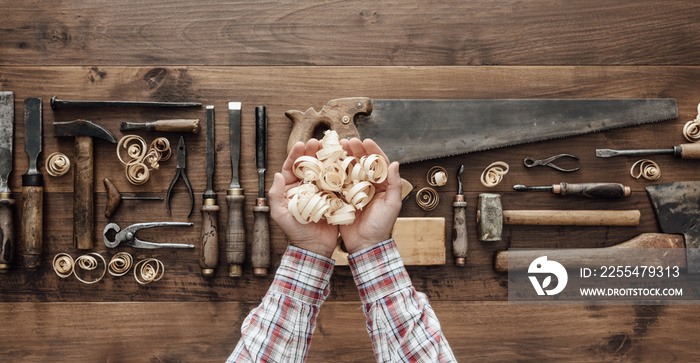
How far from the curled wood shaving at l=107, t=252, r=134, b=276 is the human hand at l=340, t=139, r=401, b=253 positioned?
2.85 ft

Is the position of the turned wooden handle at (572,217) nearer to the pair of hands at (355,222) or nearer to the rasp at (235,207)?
the pair of hands at (355,222)

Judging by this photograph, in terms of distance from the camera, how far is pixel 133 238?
1535 millimetres

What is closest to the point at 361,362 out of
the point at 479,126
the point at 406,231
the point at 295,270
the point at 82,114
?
the point at 406,231

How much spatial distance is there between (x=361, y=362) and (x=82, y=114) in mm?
1342

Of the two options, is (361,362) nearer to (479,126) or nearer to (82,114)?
(479,126)

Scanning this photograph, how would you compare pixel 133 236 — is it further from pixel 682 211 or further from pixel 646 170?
pixel 682 211

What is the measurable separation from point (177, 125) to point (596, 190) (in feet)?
4.88

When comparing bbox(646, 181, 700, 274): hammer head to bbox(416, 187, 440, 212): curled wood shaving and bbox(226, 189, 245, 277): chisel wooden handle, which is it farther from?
bbox(226, 189, 245, 277): chisel wooden handle

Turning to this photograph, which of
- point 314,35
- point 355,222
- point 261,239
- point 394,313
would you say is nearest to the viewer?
point 394,313

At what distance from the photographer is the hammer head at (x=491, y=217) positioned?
5.01ft

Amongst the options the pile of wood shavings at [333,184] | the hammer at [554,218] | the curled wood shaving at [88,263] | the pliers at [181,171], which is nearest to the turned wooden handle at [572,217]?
the hammer at [554,218]

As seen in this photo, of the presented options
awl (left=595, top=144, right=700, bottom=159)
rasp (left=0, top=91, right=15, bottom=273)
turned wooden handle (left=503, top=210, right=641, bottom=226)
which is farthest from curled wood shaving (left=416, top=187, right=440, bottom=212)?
rasp (left=0, top=91, right=15, bottom=273)

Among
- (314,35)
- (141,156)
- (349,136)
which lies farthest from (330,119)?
(141,156)

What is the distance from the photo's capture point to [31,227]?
4.92 feet
